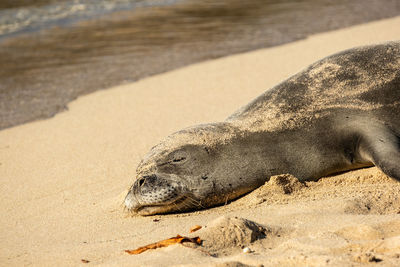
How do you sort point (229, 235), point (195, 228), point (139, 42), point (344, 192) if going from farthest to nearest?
1. point (139, 42)
2. point (344, 192)
3. point (195, 228)
4. point (229, 235)

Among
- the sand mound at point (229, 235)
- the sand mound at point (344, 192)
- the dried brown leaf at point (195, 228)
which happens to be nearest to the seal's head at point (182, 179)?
the sand mound at point (344, 192)

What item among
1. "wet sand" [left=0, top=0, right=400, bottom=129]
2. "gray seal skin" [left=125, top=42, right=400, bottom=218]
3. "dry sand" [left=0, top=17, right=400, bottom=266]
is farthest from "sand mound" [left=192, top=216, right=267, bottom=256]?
"wet sand" [left=0, top=0, right=400, bottom=129]

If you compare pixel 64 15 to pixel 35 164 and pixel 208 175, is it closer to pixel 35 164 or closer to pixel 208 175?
pixel 35 164

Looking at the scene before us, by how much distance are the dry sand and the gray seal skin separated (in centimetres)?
12

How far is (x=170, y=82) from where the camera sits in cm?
765

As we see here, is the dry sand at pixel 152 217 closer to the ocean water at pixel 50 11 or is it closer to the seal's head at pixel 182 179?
the seal's head at pixel 182 179

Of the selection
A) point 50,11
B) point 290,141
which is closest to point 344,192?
point 290,141

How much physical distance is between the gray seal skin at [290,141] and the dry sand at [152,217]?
0.39 ft

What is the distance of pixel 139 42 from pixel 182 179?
672 cm

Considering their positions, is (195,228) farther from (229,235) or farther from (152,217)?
(152,217)

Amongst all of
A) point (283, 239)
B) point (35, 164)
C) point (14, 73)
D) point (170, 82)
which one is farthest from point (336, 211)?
point (14, 73)

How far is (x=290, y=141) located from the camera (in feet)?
13.6

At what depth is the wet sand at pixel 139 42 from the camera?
7801 mm

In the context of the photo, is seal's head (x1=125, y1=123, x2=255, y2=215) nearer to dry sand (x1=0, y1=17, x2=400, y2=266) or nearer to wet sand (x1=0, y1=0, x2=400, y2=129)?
dry sand (x1=0, y1=17, x2=400, y2=266)
